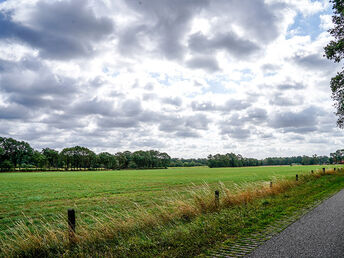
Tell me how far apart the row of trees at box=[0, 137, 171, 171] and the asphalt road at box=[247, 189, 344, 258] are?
142312 millimetres

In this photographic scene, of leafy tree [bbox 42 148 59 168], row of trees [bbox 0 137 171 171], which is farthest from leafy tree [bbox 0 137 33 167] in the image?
leafy tree [bbox 42 148 59 168]

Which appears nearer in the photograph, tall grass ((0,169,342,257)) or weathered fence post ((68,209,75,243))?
tall grass ((0,169,342,257))

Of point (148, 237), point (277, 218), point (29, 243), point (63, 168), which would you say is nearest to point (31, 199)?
point (29, 243)

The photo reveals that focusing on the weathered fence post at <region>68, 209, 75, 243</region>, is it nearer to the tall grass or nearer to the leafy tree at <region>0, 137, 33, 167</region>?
the tall grass

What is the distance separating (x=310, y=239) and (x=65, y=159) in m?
172

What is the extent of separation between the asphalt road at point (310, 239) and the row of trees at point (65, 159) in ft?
467

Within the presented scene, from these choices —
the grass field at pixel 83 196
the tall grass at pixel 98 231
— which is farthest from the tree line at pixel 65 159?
the tall grass at pixel 98 231

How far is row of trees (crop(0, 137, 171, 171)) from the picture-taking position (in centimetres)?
13288

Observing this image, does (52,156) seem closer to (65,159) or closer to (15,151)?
(65,159)

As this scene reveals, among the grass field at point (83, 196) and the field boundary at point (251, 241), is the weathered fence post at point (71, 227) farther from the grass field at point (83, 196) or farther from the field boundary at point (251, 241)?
the field boundary at point (251, 241)

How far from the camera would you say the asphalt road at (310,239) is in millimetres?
5855

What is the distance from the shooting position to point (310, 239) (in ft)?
22.6

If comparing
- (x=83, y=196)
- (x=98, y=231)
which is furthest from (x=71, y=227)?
(x=83, y=196)

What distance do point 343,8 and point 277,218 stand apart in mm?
21375
